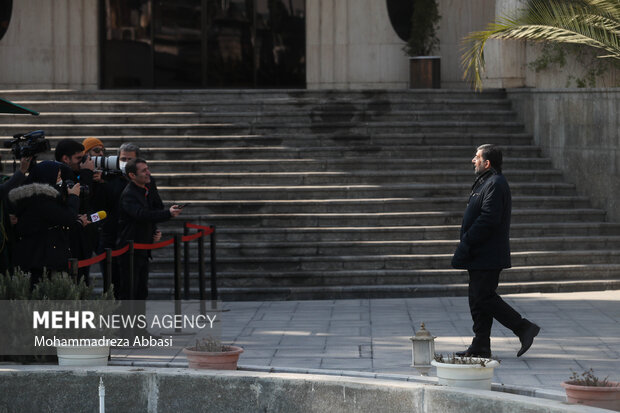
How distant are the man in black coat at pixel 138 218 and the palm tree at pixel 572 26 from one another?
21.3ft

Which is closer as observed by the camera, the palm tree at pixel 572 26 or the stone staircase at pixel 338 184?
the stone staircase at pixel 338 184

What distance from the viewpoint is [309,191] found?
52.7ft

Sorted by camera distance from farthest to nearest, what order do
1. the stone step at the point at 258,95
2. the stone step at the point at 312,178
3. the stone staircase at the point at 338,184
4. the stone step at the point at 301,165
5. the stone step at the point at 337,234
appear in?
the stone step at the point at 258,95
the stone step at the point at 301,165
the stone step at the point at 312,178
the stone step at the point at 337,234
the stone staircase at the point at 338,184

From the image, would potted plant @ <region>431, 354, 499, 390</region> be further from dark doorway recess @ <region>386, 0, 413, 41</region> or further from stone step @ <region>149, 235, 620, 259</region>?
dark doorway recess @ <region>386, 0, 413, 41</region>

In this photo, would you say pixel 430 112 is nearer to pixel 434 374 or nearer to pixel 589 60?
pixel 589 60

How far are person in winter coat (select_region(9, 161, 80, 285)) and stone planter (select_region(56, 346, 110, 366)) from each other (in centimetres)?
152

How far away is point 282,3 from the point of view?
76.2 ft

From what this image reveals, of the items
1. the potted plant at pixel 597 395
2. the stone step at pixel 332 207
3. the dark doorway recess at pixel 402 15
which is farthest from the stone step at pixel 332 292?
the dark doorway recess at pixel 402 15

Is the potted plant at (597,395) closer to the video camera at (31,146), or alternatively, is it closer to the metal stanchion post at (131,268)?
the metal stanchion post at (131,268)

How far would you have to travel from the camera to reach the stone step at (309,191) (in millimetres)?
16000

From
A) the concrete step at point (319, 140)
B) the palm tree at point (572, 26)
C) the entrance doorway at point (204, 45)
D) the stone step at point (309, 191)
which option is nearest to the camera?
the stone step at point (309, 191)

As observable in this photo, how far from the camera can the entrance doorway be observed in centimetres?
2322

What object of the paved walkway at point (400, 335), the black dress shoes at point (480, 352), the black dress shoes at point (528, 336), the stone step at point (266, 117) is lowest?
the paved walkway at point (400, 335)
